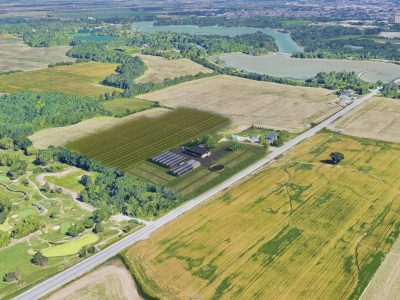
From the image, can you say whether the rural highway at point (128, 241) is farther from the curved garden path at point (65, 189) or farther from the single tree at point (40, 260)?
the curved garden path at point (65, 189)

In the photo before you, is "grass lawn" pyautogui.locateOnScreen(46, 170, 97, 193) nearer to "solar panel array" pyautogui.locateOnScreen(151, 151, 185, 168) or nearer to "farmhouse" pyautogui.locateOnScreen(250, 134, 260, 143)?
"solar panel array" pyautogui.locateOnScreen(151, 151, 185, 168)

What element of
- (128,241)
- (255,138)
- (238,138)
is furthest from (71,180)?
(255,138)

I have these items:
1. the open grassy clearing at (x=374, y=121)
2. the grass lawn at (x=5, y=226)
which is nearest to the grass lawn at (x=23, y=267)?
the grass lawn at (x=5, y=226)

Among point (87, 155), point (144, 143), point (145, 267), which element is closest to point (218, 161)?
point (144, 143)

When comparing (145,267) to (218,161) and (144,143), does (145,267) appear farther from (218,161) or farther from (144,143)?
(144,143)

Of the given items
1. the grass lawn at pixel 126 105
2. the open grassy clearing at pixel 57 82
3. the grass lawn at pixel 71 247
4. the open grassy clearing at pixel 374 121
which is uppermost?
the open grassy clearing at pixel 374 121

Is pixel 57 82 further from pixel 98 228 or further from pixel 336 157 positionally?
pixel 336 157
